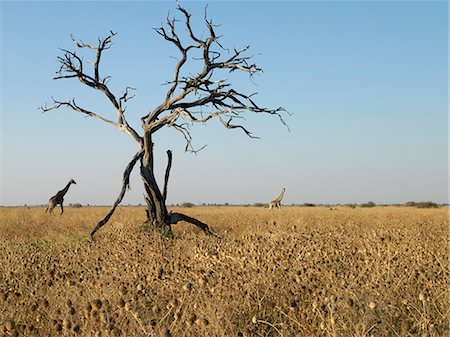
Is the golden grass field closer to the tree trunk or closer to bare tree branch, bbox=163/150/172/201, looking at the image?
the tree trunk

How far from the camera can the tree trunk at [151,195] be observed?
47.7 ft

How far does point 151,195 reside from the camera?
14891 mm

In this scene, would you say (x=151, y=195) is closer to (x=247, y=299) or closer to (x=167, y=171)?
(x=167, y=171)

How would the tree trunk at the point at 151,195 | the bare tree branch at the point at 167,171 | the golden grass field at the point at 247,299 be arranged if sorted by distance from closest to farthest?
the golden grass field at the point at 247,299, the tree trunk at the point at 151,195, the bare tree branch at the point at 167,171

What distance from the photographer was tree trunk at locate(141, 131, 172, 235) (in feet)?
47.7

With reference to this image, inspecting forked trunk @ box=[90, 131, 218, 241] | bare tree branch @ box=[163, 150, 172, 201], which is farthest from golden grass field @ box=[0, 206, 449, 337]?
bare tree branch @ box=[163, 150, 172, 201]

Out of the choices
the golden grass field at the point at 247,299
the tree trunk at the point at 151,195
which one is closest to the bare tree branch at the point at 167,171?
the tree trunk at the point at 151,195

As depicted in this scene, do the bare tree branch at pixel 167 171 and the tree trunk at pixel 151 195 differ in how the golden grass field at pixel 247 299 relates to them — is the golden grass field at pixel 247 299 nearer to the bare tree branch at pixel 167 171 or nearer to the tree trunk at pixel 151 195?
the tree trunk at pixel 151 195

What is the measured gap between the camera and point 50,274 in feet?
18.1

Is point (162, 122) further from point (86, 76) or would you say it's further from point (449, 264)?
point (449, 264)

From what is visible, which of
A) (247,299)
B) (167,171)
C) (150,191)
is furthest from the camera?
(167,171)

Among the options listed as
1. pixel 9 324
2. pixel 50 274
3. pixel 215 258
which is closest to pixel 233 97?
pixel 215 258

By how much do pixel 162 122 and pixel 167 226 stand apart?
3092 millimetres

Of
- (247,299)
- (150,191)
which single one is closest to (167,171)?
(150,191)
